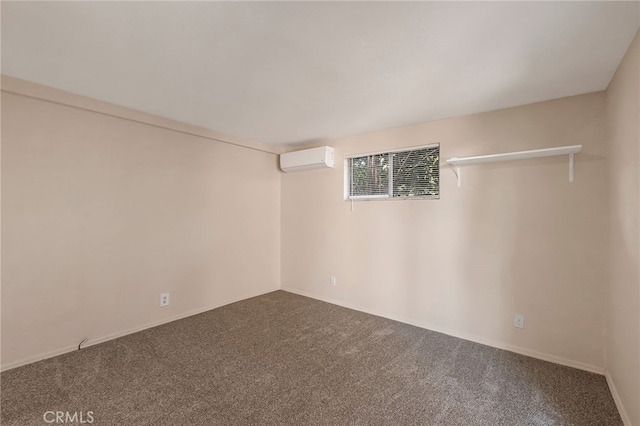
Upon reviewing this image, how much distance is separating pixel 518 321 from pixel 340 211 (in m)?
2.18

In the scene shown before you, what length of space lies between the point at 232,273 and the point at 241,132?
1.87 meters

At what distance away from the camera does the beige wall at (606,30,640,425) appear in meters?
1.52

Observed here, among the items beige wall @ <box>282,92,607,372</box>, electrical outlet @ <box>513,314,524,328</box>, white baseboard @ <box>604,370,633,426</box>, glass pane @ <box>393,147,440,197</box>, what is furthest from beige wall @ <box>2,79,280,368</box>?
white baseboard @ <box>604,370,633,426</box>

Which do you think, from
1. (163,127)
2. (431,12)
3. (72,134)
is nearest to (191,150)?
(163,127)

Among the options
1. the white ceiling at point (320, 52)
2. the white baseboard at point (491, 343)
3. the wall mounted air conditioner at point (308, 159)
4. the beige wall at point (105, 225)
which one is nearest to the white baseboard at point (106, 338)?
the beige wall at point (105, 225)

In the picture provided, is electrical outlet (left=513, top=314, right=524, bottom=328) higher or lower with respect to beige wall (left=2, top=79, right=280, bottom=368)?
lower

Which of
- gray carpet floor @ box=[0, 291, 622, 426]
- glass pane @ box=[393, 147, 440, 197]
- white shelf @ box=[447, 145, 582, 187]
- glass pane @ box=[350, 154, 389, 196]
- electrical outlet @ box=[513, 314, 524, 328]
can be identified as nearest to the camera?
gray carpet floor @ box=[0, 291, 622, 426]

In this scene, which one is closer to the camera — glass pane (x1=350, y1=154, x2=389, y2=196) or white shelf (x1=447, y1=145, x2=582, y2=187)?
white shelf (x1=447, y1=145, x2=582, y2=187)

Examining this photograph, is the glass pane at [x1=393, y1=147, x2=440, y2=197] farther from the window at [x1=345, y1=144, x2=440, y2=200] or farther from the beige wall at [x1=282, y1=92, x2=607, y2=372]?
the beige wall at [x1=282, y1=92, x2=607, y2=372]

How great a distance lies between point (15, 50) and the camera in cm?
176

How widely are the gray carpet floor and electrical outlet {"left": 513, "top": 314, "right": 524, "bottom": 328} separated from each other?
262 mm

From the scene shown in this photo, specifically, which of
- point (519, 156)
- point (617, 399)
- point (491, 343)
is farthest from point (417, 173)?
point (617, 399)

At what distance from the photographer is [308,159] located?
12.5 ft

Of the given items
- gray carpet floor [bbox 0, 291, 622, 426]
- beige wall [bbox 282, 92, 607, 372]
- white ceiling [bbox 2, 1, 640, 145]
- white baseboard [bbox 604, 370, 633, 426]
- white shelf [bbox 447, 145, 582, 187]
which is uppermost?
white ceiling [bbox 2, 1, 640, 145]
